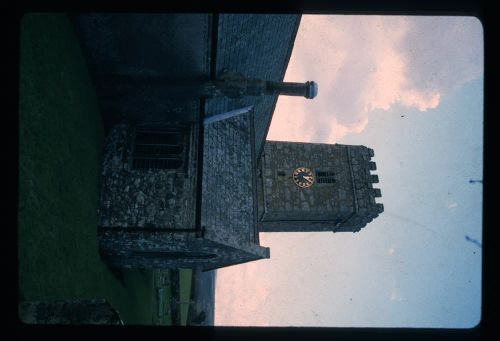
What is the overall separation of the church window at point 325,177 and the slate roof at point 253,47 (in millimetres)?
10750

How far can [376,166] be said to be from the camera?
86.9 ft

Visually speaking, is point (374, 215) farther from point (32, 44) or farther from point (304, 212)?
point (32, 44)

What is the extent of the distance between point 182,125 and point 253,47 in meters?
3.63

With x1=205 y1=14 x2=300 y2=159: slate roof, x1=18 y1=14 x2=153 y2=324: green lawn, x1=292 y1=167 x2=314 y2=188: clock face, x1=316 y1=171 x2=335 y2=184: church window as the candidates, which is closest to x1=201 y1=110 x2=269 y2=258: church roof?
x1=205 y1=14 x2=300 y2=159: slate roof

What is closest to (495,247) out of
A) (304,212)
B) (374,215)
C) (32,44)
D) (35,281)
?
(35,281)

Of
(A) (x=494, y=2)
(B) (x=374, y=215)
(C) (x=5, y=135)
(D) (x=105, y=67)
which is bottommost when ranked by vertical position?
(B) (x=374, y=215)

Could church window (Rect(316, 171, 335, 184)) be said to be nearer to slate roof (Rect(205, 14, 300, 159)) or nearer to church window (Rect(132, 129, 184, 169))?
slate roof (Rect(205, 14, 300, 159))

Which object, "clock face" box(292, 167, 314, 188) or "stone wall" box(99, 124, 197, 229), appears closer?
"stone wall" box(99, 124, 197, 229)

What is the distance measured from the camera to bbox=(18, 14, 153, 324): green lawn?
6430 mm

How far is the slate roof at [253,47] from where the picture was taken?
10.6 metres

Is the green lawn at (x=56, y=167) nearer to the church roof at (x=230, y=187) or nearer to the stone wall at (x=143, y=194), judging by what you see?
the stone wall at (x=143, y=194)

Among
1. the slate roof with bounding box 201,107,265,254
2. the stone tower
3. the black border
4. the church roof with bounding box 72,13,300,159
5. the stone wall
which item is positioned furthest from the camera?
the stone tower

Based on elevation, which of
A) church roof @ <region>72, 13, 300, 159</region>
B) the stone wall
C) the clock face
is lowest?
the stone wall

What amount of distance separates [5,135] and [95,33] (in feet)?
25.7
